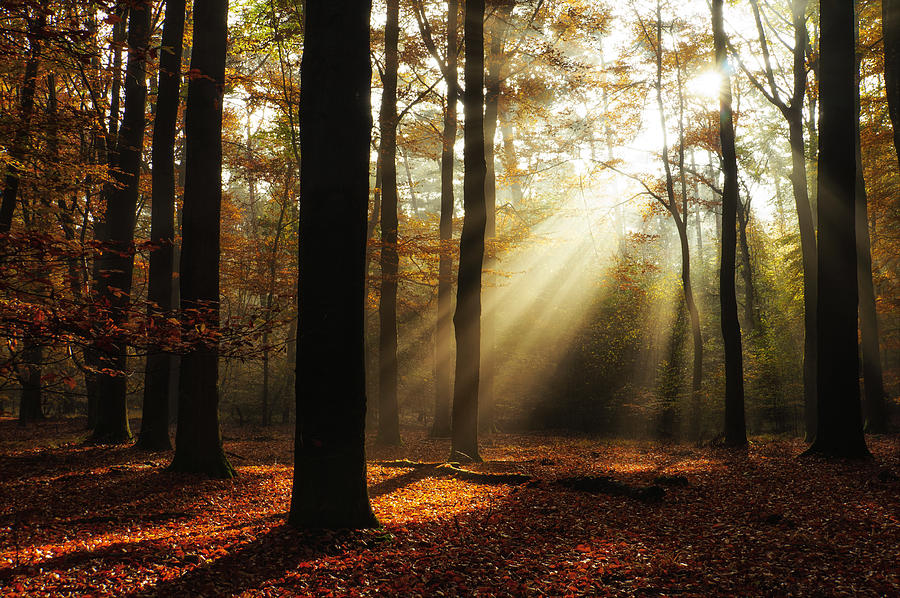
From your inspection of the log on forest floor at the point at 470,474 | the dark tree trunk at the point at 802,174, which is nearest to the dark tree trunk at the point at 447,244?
the log on forest floor at the point at 470,474

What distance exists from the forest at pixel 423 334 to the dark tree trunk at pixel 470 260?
55 mm

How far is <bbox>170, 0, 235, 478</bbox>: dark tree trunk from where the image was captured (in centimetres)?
771

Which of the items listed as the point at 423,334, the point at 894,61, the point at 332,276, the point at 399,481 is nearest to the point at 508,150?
the point at 423,334

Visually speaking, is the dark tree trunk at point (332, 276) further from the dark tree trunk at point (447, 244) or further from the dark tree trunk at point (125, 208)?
the dark tree trunk at point (447, 244)

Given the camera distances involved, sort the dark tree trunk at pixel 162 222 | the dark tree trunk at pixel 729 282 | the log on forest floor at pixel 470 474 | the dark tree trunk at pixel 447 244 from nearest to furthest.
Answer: the log on forest floor at pixel 470 474, the dark tree trunk at pixel 162 222, the dark tree trunk at pixel 729 282, the dark tree trunk at pixel 447 244

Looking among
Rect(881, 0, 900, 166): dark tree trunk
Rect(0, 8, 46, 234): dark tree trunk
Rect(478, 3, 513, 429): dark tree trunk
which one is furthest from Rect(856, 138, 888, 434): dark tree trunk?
Rect(0, 8, 46, 234): dark tree trunk

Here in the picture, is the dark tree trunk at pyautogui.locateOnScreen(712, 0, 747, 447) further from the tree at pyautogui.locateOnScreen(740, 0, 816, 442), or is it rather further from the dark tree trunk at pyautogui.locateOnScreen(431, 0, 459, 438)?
the dark tree trunk at pyautogui.locateOnScreen(431, 0, 459, 438)

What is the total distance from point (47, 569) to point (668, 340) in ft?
59.3

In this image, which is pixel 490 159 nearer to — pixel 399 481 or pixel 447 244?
pixel 447 244

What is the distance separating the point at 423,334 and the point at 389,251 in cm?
932

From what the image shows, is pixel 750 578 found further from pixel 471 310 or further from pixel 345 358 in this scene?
pixel 471 310

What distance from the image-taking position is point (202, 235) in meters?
7.84

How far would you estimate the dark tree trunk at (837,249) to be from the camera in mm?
8086

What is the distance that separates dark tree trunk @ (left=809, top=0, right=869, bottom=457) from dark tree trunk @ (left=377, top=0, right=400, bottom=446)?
835cm
